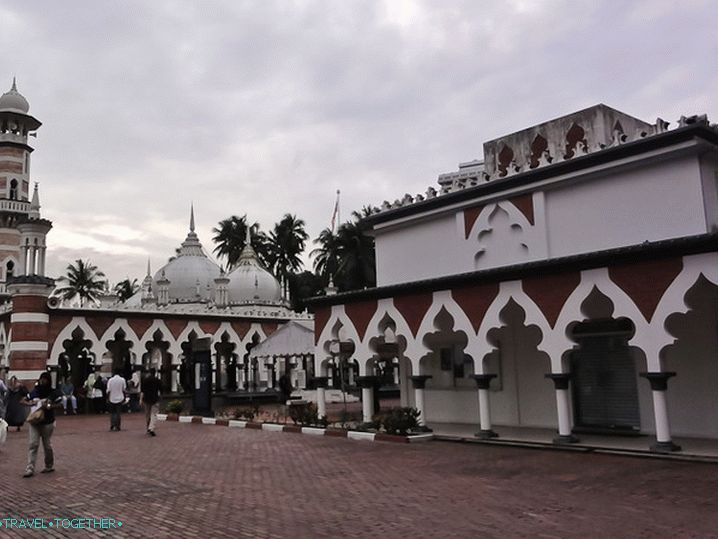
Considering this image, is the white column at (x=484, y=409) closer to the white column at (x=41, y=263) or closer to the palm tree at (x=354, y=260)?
the white column at (x=41, y=263)

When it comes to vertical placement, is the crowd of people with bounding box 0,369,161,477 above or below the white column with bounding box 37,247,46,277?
below

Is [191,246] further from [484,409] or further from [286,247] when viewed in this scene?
[484,409]

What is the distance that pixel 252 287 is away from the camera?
138 feet

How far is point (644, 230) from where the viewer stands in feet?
44.3

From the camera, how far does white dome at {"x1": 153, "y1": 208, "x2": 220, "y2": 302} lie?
138ft

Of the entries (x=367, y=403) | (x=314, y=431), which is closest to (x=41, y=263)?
(x=314, y=431)

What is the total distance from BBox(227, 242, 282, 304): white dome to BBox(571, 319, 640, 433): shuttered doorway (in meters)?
29.0

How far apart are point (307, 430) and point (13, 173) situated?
40.0 meters

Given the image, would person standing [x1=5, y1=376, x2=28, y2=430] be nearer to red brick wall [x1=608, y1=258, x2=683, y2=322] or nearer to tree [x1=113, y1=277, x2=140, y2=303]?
red brick wall [x1=608, y1=258, x2=683, y2=322]

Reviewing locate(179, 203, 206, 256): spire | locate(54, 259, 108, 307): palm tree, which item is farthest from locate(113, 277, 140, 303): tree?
locate(179, 203, 206, 256): spire

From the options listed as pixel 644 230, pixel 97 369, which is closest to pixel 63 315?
pixel 97 369

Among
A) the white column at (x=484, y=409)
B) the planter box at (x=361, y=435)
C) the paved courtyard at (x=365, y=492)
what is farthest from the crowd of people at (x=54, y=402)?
the white column at (x=484, y=409)

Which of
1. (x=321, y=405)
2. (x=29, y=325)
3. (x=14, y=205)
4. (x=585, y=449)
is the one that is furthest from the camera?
(x=14, y=205)

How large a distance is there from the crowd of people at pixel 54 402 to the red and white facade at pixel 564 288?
477cm
